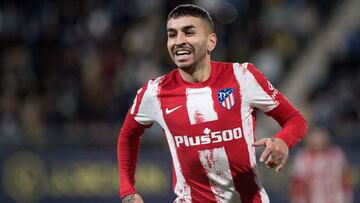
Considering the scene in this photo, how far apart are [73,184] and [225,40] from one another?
373 cm

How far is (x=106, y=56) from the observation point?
15.3m

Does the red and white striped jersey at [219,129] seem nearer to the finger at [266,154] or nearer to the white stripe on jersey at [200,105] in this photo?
the white stripe on jersey at [200,105]

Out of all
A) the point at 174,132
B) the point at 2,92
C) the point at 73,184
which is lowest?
the point at 73,184

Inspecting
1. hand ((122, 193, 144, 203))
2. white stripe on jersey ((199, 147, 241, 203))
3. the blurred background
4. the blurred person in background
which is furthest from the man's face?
the blurred background

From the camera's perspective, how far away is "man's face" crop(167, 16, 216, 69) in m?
5.52

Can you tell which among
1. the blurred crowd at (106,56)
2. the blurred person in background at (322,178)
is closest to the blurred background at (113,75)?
the blurred crowd at (106,56)

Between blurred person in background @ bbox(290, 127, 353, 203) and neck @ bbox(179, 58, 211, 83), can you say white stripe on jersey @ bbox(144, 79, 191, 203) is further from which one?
blurred person in background @ bbox(290, 127, 353, 203)

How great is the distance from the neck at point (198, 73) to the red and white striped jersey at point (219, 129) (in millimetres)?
33

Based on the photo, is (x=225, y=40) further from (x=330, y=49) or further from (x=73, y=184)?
(x=73, y=184)

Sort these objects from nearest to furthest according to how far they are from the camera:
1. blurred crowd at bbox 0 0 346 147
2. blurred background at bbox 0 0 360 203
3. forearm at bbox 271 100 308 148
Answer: forearm at bbox 271 100 308 148 → blurred background at bbox 0 0 360 203 → blurred crowd at bbox 0 0 346 147

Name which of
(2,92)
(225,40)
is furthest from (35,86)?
(225,40)

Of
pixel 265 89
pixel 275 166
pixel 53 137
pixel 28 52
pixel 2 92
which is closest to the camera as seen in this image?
pixel 275 166

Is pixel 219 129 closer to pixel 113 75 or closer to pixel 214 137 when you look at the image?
pixel 214 137

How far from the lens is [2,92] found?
14.4 meters
